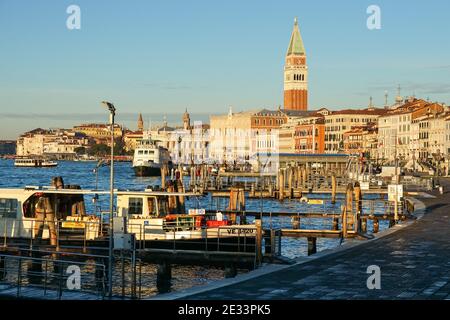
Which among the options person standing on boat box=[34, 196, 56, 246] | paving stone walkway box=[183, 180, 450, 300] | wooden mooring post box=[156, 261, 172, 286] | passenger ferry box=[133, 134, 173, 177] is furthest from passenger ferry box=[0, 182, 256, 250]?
passenger ferry box=[133, 134, 173, 177]

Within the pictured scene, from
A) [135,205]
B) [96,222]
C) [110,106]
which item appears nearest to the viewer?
[110,106]

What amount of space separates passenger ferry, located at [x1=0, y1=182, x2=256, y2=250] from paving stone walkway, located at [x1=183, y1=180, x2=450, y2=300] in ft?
17.6

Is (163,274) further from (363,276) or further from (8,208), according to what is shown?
(363,276)

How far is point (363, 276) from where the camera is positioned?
70.9 feet

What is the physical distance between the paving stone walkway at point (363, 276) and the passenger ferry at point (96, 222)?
537 centimetres

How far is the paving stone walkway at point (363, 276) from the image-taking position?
62.5ft

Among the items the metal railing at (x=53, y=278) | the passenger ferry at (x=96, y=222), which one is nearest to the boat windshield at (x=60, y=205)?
the passenger ferry at (x=96, y=222)

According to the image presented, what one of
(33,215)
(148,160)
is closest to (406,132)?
(148,160)

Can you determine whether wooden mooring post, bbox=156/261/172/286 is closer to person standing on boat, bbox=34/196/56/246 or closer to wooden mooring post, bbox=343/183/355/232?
person standing on boat, bbox=34/196/56/246

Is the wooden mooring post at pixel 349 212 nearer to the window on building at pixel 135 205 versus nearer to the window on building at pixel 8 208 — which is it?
the window on building at pixel 135 205

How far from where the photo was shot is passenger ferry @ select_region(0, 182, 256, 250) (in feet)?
104

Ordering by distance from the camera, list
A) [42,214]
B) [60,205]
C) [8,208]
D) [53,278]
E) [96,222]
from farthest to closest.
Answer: [60,205]
[8,208]
[42,214]
[96,222]
[53,278]

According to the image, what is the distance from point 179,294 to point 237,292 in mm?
1264

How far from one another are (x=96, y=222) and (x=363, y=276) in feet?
39.3
